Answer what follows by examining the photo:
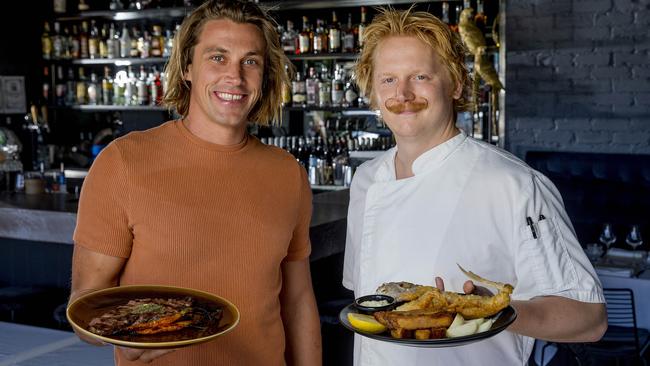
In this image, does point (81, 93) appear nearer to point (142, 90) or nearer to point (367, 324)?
point (142, 90)

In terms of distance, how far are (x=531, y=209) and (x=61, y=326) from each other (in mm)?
3001

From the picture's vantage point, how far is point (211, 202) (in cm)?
171

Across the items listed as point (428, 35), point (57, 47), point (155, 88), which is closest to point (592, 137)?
point (155, 88)

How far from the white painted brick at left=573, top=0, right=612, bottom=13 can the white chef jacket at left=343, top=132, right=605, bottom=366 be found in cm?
426

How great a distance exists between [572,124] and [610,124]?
0.84 ft

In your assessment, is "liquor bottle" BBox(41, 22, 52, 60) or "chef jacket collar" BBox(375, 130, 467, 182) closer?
"chef jacket collar" BBox(375, 130, 467, 182)

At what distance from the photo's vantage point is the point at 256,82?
1.78 m

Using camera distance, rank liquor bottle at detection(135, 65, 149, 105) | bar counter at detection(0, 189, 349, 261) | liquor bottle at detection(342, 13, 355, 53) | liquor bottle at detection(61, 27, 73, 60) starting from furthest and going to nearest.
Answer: liquor bottle at detection(61, 27, 73, 60) < liquor bottle at detection(135, 65, 149, 105) < liquor bottle at detection(342, 13, 355, 53) < bar counter at detection(0, 189, 349, 261)

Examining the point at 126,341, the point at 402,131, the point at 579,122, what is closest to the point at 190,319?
the point at 126,341

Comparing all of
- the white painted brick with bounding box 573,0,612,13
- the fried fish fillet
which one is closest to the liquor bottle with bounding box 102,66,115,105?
the white painted brick with bounding box 573,0,612,13

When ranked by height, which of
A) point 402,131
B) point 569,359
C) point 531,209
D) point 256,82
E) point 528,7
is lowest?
point 569,359

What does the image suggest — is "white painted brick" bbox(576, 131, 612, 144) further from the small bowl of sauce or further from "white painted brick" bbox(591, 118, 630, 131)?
the small bowl of sauce

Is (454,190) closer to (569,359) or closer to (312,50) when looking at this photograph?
(569,359)

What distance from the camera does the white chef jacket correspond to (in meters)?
1.50
